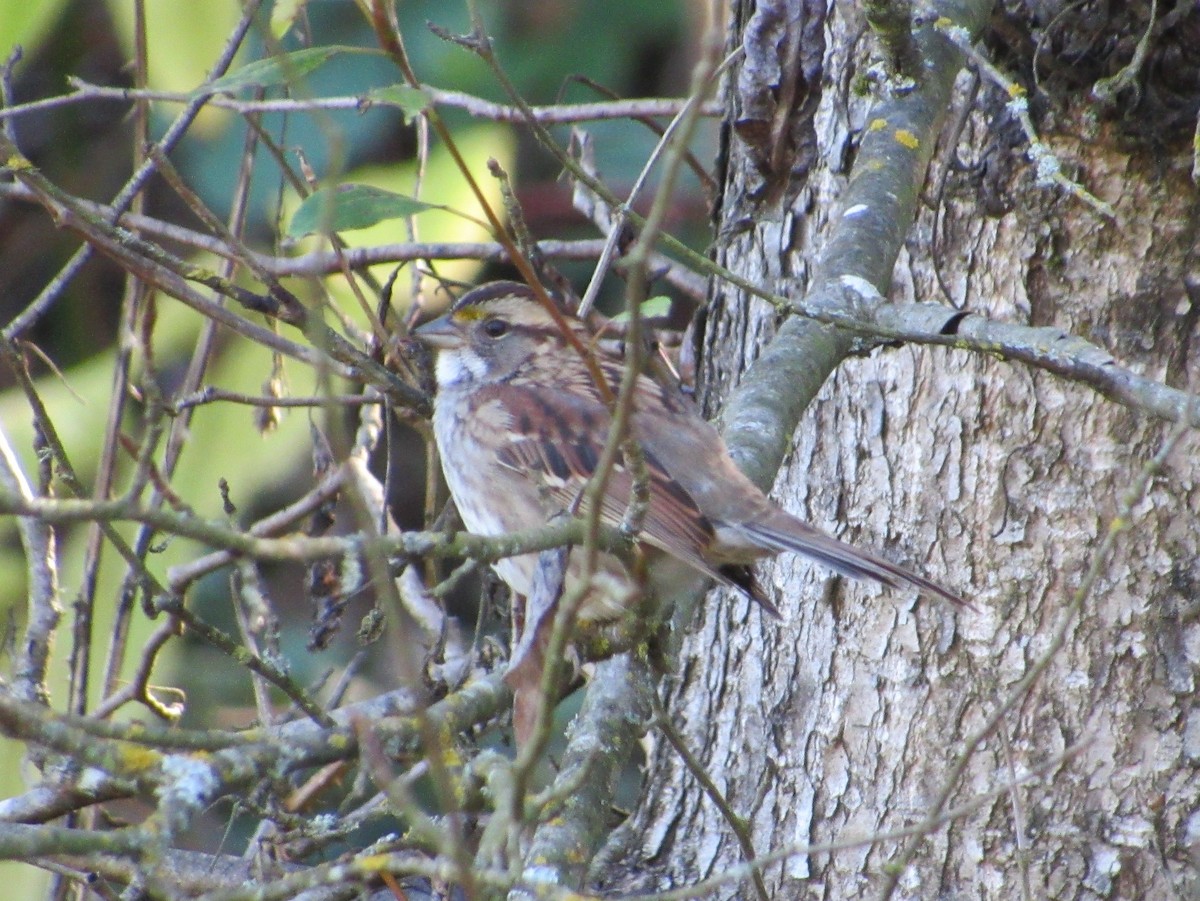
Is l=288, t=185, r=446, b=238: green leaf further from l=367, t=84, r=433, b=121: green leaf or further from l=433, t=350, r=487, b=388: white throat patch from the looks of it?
l=433, t=350, r=487, b=388: white throat patch

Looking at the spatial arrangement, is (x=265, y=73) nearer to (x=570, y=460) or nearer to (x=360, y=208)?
(x=360, y=208)

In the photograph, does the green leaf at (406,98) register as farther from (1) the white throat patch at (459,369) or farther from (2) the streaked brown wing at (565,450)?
(1) the white throat patch at (459,369)

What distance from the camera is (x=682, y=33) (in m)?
5.54

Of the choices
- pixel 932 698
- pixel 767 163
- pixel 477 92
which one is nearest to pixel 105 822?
pixel 932 698

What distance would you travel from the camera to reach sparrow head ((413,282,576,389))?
346 cm

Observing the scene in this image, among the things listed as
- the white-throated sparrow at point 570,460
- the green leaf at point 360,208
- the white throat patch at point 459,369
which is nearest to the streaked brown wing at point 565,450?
the white-throated sparrow at point 570,460

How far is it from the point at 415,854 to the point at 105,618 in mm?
1574

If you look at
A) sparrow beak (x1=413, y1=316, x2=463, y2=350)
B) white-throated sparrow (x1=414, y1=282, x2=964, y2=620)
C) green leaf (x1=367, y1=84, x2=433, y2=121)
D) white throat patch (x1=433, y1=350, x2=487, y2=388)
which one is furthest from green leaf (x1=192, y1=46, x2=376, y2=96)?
white throat patch (x1=433, y1=350, x2=487, y2=388)

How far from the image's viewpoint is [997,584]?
277 cm

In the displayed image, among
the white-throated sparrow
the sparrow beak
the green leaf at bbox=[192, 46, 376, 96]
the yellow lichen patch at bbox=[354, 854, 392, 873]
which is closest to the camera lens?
the yellow lichen patch at bbox=[354, 854, 392, 873]

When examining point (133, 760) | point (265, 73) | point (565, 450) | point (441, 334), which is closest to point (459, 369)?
point (441, 334)

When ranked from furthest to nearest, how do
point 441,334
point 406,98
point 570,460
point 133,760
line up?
point 441,334
point 570,460
point 406,98
point 133,760

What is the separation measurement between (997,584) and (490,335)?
1.40 meters

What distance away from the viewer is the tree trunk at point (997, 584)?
270 centimetres
